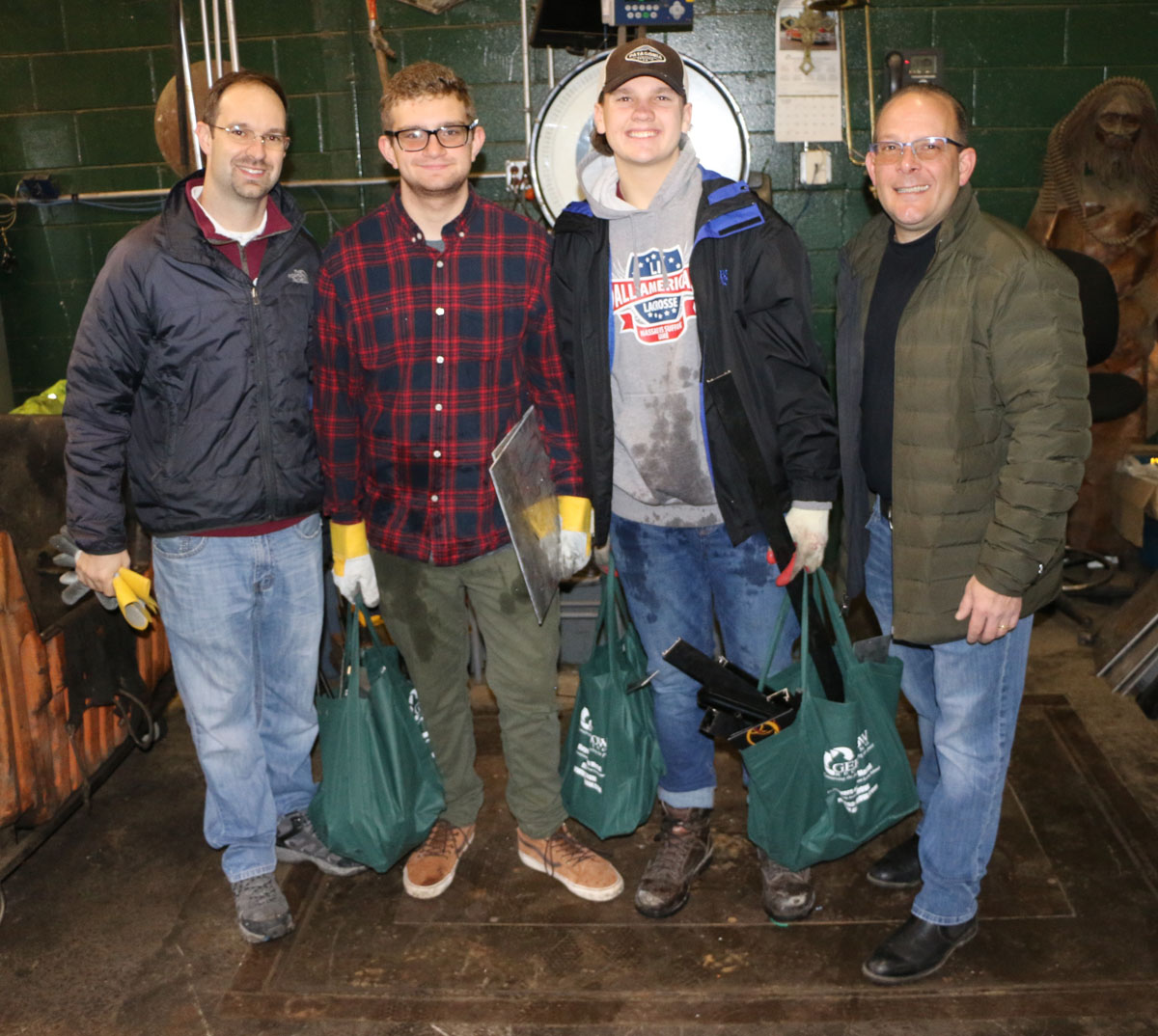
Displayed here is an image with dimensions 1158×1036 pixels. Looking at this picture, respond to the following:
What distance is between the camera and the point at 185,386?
7.67 ft

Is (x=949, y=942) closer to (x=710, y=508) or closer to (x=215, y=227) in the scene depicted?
(x=710, y=508)

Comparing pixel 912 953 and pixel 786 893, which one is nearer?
pixel 912 953

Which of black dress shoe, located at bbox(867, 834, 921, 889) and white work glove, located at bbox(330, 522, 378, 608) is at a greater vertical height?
white work glove, located at bbox(330, 522, 378, 608)

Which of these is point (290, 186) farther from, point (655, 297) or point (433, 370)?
point (655, 297)

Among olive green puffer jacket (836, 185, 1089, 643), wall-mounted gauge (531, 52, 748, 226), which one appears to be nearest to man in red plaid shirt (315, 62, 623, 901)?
olive green puffer jacket (836, 185, 1089, 643)

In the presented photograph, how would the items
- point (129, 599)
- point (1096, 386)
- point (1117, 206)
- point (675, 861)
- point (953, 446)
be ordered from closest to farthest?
point (953, 446)
point (129, 599)
point (675, 861)
point (1096, 386)
point (1117, 206)

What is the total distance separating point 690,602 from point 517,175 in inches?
88.3

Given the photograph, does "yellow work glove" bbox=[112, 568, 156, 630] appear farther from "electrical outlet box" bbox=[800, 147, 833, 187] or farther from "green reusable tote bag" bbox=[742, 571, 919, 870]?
"electrical outlet box" bbox=[800, 147, 833, 187]

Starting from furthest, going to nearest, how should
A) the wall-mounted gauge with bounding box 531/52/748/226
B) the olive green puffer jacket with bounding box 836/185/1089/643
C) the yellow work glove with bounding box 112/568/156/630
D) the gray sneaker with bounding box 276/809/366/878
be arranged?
the wall-mounted gauge with bounding box 531/52/748/226 < the gray sneaker with bounding box 276/809/366/878 < the yellow work glove with bounding box 112/568/156/630 < the olive green puffer jacket with bounding box 836/185/1089/643

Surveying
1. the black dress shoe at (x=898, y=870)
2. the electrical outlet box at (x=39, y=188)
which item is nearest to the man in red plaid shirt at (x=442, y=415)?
the black dress shoe at (x=898, y=870)

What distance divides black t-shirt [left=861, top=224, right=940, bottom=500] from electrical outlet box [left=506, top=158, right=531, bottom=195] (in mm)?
2177

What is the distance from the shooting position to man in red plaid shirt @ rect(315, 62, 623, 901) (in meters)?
2.33

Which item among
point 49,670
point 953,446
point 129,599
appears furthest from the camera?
point 49,670

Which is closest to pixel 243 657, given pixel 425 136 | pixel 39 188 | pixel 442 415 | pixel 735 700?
pixel 442 415
